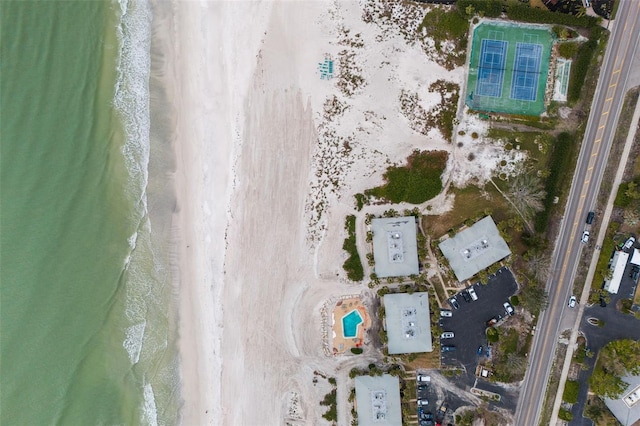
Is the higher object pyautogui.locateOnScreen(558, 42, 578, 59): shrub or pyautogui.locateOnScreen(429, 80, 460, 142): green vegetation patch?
pyautogui.locateOnScreen(558, 42, 578, 59): shrub

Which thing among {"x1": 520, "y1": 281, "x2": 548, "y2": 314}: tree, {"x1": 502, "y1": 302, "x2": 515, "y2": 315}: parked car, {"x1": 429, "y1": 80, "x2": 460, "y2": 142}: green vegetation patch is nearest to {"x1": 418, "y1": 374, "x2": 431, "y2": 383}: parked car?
{"x1": 502, "y1": 302, "x2": 515, "y2": 315}: parked car

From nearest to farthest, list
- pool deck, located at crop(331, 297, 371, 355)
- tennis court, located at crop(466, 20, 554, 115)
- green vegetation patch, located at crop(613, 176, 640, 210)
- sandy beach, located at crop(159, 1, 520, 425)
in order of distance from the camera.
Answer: green vegetation patch, located at crop(613, 176, 640, 210) → sandy beach, located at crop(159, 1, 520, 425) → tennis court, located at crop(466, 20, 554, 115) → pool deck, located at crop(331, 297, 371, 355)

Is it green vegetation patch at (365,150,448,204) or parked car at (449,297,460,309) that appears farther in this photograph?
parked car at (449,297,460,309)

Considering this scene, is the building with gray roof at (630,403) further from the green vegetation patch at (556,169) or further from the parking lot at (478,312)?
the green vegetation patch at (556,169)

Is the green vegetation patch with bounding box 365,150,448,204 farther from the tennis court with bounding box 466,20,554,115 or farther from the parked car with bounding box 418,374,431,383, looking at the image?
the parked car with bounding box 418,374,431,383

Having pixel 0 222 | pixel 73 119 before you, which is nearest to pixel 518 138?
pixel 73 119

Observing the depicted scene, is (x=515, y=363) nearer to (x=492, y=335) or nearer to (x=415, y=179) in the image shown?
Result: (x=492, y=335)

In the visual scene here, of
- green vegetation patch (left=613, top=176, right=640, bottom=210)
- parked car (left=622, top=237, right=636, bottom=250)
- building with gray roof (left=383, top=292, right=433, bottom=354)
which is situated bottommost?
building with gray roof (left=383, top=292, right=433, bottom=354)
